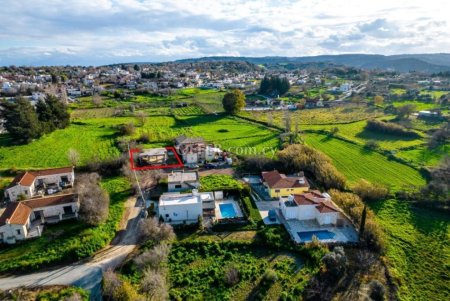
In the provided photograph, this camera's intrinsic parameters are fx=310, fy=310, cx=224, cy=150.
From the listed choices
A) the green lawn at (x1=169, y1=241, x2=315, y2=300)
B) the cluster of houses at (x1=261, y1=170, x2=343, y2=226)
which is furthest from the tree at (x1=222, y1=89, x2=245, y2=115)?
the green lawn at (x1=169, y1=241, x2=315, y2=300)

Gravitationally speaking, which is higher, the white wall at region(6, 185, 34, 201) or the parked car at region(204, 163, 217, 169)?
the white wall at region(6, 185, 34, 201)

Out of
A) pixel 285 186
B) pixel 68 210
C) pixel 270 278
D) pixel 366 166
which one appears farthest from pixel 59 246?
pixel 366 166

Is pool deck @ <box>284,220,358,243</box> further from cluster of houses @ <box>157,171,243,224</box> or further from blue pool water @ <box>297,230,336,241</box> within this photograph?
cluster of houses @ <box>157,171,243,224</box>

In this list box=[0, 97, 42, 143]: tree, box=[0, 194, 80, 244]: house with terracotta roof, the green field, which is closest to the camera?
box=[0, 194, 80, 244]: house with terracotta roof

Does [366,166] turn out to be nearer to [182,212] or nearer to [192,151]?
[192,151]

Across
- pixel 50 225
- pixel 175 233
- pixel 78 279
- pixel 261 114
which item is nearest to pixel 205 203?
pixel 175 233

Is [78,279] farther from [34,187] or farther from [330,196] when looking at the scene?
[330,196]
